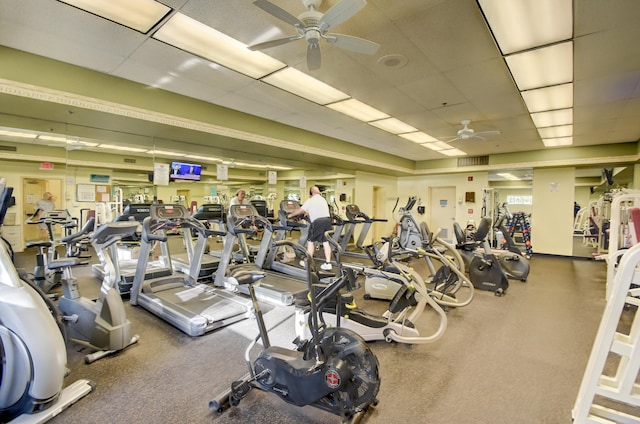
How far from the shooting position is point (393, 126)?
21.3ft

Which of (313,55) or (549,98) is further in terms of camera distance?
(549,98)

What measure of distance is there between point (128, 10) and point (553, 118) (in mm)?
6946

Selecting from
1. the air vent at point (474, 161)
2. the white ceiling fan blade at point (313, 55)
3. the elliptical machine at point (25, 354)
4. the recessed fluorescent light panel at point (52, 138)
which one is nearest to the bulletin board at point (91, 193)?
the recessed fluorescent light panel at point (52, 138)

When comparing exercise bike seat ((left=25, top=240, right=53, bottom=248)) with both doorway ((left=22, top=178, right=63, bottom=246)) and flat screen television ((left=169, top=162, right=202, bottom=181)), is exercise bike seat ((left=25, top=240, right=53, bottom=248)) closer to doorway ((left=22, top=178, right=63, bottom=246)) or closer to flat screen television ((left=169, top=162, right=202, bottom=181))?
flat screen television ((left=169, top=162, right=202, bottom=181))

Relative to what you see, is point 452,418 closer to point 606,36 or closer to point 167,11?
point 606,36

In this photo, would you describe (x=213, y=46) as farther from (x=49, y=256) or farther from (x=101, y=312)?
(x=49, y=256)

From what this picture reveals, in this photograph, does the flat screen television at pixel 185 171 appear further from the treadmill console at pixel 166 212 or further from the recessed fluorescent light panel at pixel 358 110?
the recessed fluorescent light panel at pixel 358 110

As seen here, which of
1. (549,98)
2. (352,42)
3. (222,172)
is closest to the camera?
(352,42)

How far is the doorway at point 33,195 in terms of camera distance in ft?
24.7

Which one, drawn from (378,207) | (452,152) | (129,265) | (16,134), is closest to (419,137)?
(452,152)

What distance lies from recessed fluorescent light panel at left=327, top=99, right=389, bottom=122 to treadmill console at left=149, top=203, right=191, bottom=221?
300 centimetres

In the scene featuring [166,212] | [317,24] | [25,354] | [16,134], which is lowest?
[25,354]

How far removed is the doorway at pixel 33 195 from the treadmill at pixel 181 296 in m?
5.68

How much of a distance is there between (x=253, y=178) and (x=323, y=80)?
4305 millimetres
